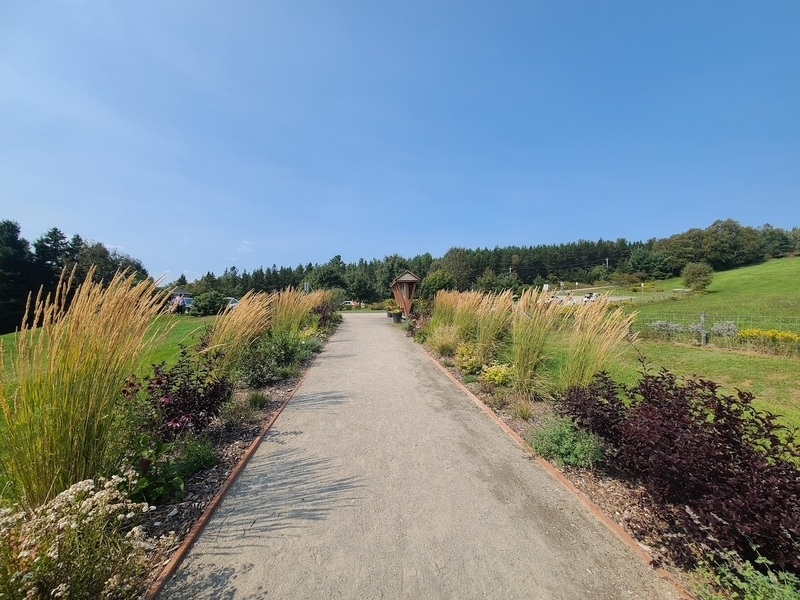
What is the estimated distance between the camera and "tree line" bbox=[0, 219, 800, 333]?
81.3ft

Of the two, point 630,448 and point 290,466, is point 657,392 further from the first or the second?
point 290,466

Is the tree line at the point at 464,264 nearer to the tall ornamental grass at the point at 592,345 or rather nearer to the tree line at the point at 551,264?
the tree line at the point at 551,264

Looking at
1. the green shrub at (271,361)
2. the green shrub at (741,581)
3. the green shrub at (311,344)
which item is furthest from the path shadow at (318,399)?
the green shrub at (741,581)

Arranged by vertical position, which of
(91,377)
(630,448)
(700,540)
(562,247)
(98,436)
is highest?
(562,247)

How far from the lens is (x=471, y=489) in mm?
2852

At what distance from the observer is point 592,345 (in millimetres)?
4258

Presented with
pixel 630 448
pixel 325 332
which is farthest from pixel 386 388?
pixel 325 332

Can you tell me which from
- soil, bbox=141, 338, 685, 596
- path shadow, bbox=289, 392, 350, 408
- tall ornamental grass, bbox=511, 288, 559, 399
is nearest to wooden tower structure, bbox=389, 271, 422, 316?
path shadow, bbox=289, 392, 350, 408

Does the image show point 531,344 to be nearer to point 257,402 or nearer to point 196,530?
point 257,402

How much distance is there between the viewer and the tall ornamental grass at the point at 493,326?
670cm

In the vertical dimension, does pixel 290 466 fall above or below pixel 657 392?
below

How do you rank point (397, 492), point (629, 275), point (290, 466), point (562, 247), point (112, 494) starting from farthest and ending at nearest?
point (562, 247)
point (629, 275)
point (290, 466)
point (397, 492)
point (112, 494)

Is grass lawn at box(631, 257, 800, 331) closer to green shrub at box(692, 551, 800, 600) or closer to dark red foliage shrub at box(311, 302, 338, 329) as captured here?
dark red foliage shrub at box(311, 302, 338, 329)

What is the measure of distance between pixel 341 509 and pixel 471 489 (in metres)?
1.10
